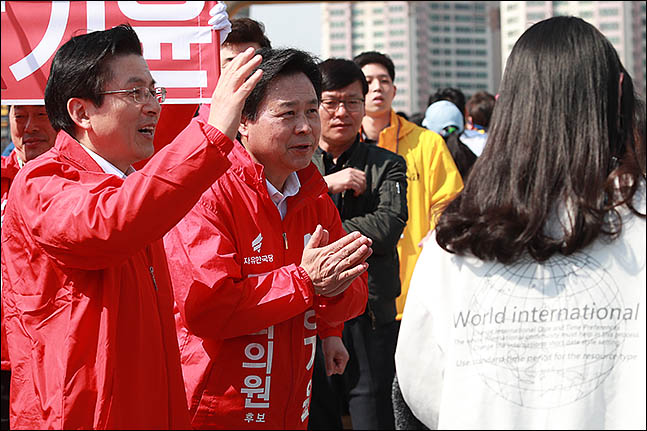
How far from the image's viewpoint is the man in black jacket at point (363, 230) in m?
4.35

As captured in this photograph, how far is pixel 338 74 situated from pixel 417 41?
120790 mm

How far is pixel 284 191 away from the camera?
3.14m

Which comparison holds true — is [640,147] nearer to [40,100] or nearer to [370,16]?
[40,100]

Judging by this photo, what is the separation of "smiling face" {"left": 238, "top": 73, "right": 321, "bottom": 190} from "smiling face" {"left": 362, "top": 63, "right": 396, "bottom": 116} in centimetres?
236

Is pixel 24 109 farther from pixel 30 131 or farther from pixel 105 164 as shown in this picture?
pixel 105 164

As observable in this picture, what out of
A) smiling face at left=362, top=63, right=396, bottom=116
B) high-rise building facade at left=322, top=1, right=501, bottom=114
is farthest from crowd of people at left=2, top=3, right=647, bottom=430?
high-rise building facade at left=322, top=1, right=501, bottom=114

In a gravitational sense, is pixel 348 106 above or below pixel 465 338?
above

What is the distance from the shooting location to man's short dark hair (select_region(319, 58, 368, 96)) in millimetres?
4648

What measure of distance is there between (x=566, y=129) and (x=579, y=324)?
439mm

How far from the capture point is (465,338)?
191 centimetres

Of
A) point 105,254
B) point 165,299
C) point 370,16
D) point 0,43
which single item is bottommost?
point 165,299

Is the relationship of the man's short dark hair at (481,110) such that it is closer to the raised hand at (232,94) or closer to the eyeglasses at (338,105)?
the eyeglasses at (338,105)

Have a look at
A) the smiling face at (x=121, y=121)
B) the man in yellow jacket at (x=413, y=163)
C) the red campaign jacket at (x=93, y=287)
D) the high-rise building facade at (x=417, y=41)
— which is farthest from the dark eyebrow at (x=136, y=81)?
the high-rise building facade at (x=417, y=41)

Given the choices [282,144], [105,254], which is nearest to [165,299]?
[105,254]
